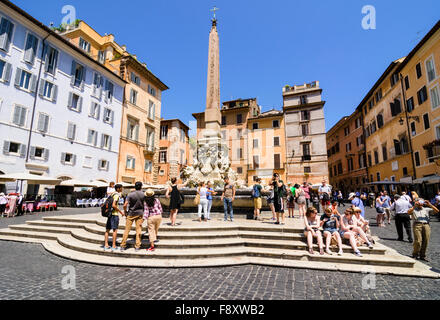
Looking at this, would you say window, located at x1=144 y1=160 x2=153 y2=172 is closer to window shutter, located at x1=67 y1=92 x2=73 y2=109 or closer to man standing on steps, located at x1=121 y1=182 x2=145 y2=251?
window shutter, located at x1=67 y1=92 x2=73 y2=109

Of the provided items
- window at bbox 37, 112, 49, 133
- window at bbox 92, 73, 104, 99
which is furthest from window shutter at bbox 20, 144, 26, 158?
window at bbox 92, 73, 104, 99

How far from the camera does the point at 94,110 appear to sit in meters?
22.6

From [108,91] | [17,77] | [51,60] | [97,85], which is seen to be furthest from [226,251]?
[108,91]

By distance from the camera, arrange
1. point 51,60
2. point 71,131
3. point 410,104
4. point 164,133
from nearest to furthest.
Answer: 1. point 51,60
2. point 410,104
3. point 71,131
4. point 164,133

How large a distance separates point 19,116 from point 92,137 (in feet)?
20.5

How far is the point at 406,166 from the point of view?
19969mm

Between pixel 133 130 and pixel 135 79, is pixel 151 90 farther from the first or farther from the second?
pixel 133 130

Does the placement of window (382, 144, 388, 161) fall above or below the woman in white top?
above

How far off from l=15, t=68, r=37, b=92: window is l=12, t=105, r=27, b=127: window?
1683 millimetres

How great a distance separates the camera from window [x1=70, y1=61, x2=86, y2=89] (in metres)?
20.9

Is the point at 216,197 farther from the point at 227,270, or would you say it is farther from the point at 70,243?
the point at 70,243

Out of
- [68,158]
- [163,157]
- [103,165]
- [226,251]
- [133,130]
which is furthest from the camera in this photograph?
[163,157]

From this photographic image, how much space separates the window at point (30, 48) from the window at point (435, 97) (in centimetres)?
3131
